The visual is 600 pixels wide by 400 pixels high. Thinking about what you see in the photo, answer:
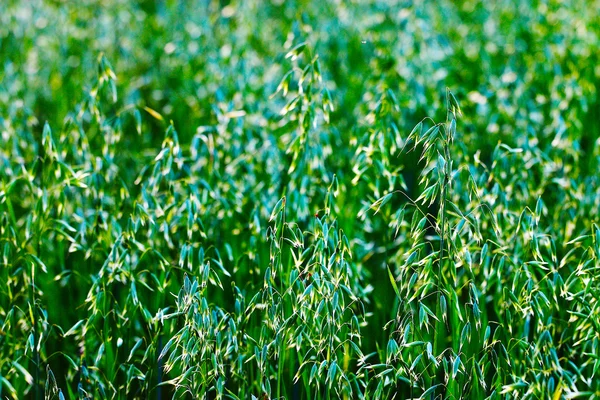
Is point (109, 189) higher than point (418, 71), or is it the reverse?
point (109, 189)

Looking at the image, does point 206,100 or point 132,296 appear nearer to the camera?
point 132,296

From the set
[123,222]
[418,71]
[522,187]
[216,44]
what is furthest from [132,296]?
[216,44]

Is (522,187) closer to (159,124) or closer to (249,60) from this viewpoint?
(249,60)

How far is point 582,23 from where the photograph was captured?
173 inches

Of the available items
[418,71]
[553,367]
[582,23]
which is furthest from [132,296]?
[582,23]

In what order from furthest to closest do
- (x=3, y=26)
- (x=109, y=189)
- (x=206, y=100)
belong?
(x=3, y=26) → (x=206, y=100) → (x=109, y=189)

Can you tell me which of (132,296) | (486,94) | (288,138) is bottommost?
(486,94)

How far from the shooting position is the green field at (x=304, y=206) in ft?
7.26

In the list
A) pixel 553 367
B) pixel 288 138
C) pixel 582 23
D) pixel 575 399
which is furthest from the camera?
pixel 582 23

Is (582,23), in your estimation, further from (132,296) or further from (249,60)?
(132,296)

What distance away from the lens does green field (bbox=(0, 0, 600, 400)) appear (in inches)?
87.1

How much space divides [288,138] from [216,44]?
129 cm

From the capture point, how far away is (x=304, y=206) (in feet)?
9.07

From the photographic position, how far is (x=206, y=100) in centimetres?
409
